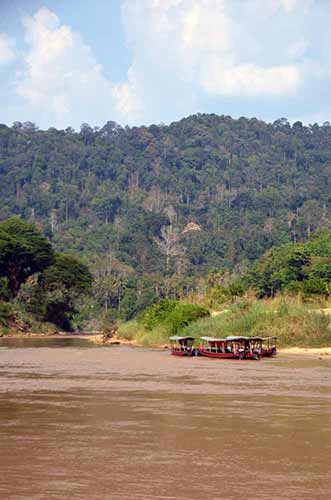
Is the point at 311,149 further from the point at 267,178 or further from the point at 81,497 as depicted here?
the point at 81,497

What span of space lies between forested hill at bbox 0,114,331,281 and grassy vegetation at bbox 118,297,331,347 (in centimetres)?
5353

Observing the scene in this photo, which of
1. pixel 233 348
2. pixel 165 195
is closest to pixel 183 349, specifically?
pixel 233 348

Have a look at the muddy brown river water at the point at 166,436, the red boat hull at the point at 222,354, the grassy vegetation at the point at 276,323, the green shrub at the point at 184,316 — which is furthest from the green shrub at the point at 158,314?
the muddy brown river water at the point at 166,436

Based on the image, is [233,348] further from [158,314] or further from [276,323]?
[158,314]

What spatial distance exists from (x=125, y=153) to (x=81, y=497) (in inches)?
5912

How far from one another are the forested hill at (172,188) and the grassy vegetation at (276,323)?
176 ft

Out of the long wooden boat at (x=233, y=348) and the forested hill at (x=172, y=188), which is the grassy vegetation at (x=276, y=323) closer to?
the long wooden boat at (x=233, y=348)

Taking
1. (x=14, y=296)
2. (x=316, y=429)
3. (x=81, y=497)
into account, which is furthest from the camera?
(x=14, y=296)

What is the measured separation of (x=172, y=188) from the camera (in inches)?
5581

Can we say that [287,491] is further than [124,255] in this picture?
No

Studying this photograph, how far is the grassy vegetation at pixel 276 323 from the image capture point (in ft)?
127

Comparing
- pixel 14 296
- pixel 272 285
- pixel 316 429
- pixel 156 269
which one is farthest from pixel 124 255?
pixel 316 429

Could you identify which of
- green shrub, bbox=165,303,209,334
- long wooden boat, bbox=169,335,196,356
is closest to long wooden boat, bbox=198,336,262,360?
long wooden boat, bbox=169,335,196,356

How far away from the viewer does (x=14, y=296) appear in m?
73.8
